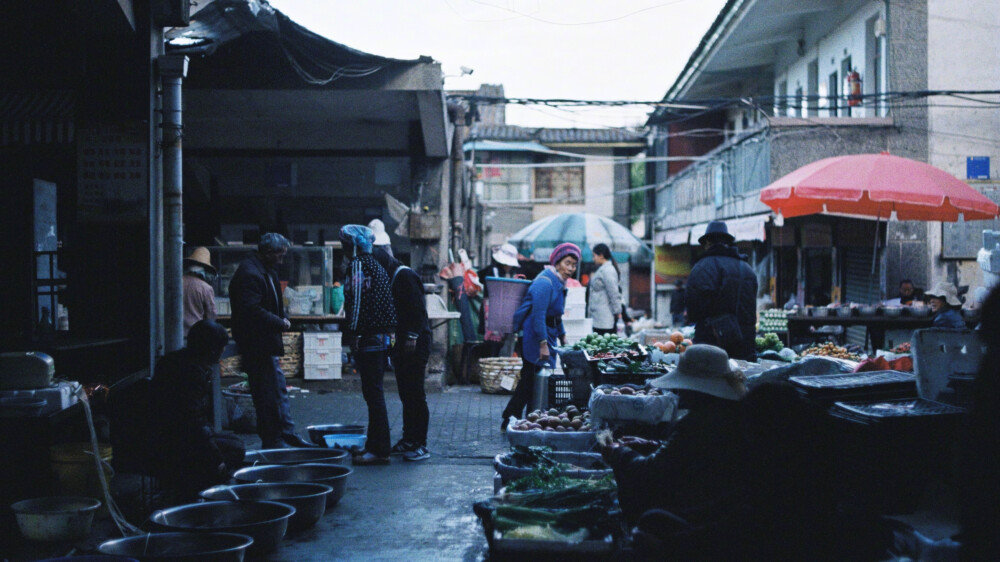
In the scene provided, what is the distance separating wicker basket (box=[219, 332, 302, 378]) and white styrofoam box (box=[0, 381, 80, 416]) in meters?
7.60

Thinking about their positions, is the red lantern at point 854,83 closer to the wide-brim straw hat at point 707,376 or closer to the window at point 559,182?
the wide-brim straw hat at point 707,376

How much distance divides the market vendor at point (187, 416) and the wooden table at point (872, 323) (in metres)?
9.52

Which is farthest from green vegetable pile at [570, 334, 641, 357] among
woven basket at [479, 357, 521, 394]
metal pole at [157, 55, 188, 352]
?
metal pole at [157, 55, 188, 352]

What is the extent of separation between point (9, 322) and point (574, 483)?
260 inches

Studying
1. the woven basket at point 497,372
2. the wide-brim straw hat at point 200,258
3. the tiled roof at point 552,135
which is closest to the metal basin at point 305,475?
the wide-brim straw hat at point 200,258

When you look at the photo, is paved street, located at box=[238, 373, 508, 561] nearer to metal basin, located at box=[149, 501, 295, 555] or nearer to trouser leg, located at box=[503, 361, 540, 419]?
metal basin, located at box=[149, 501, 295, 555]

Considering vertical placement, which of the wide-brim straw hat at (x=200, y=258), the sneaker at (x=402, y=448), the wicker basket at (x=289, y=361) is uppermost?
the wide-brim straw hat at (x=200, y=258)

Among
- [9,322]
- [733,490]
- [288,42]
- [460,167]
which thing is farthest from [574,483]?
[460,167]

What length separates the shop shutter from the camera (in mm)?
16531

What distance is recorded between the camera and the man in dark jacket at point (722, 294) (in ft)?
26.2

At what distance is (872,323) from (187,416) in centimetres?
997

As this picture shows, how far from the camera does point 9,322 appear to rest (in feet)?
29.5

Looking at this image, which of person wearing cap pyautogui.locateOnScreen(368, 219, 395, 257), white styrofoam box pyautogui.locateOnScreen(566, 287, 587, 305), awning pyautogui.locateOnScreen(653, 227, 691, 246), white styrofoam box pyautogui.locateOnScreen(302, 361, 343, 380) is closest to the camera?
person wearing cap pyautogui.locateOnScreen(368, 219, 395, 257)

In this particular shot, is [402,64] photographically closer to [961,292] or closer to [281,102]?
[281,102]
